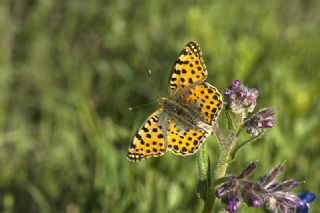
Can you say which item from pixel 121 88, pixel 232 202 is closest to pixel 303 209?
pixel 232 202

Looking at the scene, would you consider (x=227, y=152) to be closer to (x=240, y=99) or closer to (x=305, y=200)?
(x=240, y=99)

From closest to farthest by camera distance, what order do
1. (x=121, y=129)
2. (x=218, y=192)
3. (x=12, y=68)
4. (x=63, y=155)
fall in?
1. (x=218, y=192)
2. (x=121, y=129)
3. (x=63, y=155)
4. (x=12, y=68)

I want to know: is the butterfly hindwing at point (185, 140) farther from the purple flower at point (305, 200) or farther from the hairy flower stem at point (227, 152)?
the purple flower at point (305, 200)

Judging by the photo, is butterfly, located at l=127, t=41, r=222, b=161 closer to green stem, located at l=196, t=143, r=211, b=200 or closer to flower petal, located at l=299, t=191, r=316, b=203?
green stem, located at l=196, t=143, r=211, b=200

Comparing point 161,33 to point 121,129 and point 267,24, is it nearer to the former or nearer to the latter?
point 267,24

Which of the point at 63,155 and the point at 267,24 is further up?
the point at 267,24

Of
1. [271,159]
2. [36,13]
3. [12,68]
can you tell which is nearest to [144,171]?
[271,159]
